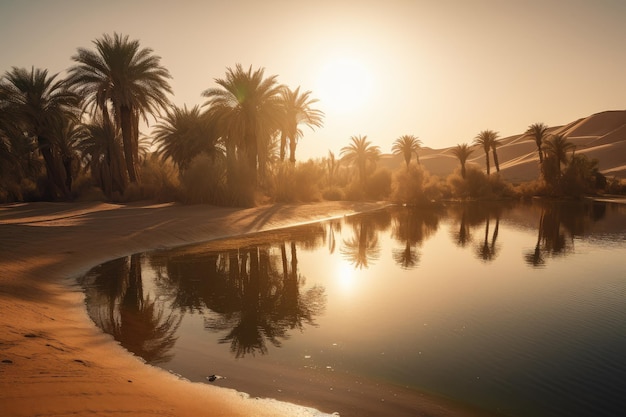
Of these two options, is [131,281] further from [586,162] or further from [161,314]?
[586,162]

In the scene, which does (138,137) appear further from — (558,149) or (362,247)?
(558,149)

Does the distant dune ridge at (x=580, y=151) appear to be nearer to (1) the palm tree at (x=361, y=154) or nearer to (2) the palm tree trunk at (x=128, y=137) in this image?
(1) the palm tree at (x=361, y=154)

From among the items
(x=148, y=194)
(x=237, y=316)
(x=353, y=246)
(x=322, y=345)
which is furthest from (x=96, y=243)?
(x=148, y=194)

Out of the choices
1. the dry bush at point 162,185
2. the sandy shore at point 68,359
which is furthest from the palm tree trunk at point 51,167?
the sandy shore at point 68,359

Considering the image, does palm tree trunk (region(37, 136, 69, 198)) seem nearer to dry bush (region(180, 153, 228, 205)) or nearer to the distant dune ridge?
dry bush (region(180, 153, 228, 205))

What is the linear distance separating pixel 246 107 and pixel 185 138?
8.99 meters

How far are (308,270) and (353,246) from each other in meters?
5.35

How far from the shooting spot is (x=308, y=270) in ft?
42.9

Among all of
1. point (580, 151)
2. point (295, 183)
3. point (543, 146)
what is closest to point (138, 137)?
point (295, 183)

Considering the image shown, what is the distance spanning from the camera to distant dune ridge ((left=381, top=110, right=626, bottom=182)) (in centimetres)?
8725

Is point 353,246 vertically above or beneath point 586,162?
beneath

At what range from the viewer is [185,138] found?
3753 centimetres

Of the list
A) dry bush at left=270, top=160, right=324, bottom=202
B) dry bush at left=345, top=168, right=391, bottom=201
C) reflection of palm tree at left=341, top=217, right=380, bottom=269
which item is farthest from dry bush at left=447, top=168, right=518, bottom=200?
reflection of palm tree at left=341, top=217, right=380, bottom=269

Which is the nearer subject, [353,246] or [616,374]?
[616,374]
